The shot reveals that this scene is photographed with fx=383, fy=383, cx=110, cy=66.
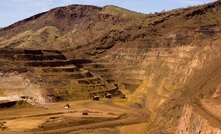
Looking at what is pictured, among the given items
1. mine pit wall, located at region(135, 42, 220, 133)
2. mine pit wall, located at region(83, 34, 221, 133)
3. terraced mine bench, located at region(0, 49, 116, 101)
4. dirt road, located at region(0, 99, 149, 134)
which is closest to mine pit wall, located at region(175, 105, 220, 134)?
mine pit wall, located at region(83, 34, 221, 133)

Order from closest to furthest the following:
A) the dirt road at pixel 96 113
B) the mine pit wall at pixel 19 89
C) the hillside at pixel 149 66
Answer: the hillside at pixel 149 66 < the dirt road at pixel 96 113 < the mine pit wall at pixel 19 89

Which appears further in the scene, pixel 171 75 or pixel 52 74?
pixel 52 74

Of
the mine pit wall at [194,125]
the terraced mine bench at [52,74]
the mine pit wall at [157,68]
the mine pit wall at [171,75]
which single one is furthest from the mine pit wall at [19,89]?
the mine pit wall at [194,125]

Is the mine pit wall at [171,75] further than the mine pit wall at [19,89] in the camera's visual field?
No

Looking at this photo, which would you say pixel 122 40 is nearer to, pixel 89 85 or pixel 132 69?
pixel 132 69

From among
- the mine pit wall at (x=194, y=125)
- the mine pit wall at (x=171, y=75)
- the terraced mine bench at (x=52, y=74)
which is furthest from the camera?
the terraced mine bench at (x=52, y=74)

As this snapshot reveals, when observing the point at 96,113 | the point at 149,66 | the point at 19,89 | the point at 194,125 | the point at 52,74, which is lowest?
the point at 96,113

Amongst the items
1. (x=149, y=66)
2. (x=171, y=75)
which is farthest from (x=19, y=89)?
(x=149, y=66)

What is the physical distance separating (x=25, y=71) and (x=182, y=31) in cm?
4244

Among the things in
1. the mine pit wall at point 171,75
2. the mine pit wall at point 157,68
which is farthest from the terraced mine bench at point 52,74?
the mine pit wall at point 171,75

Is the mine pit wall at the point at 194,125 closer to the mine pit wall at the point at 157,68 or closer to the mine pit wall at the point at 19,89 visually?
the mine pit wall at the point at 157,68

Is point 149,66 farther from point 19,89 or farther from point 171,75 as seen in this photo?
point 19,89

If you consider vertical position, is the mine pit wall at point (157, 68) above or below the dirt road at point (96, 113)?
above

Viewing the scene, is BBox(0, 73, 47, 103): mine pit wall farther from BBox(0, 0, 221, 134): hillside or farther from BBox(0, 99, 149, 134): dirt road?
BBox(0, 99, 149, 134): dirt road
